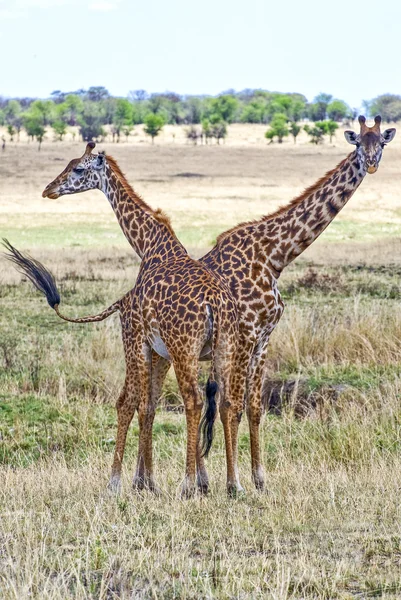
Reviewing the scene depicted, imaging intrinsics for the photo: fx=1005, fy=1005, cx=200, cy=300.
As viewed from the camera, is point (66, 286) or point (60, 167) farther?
point (60, 167)

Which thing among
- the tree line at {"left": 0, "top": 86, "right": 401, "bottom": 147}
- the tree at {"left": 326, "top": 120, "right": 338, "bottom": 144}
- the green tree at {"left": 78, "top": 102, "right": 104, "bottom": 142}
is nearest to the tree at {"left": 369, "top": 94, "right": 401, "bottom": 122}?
the tree line at {"left": 0, "top": 86, "right": 401, "bottom": 147}

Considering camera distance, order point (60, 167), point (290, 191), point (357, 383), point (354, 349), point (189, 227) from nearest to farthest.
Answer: point (357, 383) < point (354, 349) < point (189, 227) < point (290, 191) < point (60, 167)

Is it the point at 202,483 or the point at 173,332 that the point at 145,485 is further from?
the point at 173,332

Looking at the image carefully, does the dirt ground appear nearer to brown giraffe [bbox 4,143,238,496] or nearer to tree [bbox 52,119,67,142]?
tree [bbox 52,119,67,142]

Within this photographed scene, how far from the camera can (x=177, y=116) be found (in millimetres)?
123375

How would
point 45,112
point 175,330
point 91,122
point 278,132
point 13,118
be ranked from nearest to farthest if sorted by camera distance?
point 175,330, point 278,132, point 91,122, point 13,118, point 45,112

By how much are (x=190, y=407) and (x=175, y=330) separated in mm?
501

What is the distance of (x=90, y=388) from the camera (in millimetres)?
10820

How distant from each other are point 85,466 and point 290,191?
178ft

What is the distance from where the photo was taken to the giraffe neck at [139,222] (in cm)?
727

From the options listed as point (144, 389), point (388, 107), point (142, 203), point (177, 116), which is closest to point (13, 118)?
point (177, 116)

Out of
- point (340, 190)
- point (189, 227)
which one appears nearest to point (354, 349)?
point (340, 190)

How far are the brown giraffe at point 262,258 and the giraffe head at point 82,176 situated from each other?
1.14m

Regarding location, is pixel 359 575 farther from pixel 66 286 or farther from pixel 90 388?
pixel 66 286
